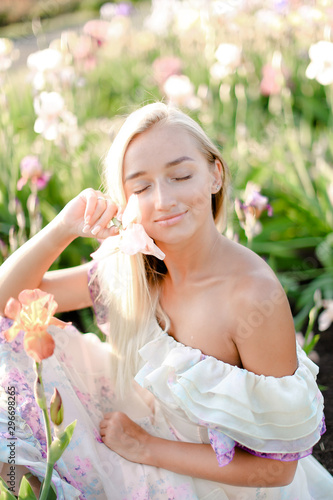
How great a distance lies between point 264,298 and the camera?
48.8 inches

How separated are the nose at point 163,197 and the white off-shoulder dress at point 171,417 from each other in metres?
0.34

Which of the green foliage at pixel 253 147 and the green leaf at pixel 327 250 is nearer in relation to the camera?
the green leaf at pixel 327 250

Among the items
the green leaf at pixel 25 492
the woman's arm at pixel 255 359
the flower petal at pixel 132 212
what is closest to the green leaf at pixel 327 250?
the woman's arm at pixel 255 359

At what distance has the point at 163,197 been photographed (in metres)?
1.26

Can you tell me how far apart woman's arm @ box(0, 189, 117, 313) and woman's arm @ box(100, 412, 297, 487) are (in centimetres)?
40

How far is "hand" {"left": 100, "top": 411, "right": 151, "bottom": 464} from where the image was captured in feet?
4.47

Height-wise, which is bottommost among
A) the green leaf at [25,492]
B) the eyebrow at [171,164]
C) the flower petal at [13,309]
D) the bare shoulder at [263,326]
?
the green leaf at [25,492]

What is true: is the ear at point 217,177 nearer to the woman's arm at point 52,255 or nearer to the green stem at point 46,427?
the woman's arm at point 52,255

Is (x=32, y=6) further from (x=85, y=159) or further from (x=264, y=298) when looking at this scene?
(x=264, y=298)

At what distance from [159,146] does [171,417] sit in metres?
0.66

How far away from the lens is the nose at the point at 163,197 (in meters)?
1.26

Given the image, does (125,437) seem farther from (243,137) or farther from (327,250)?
(243,137)

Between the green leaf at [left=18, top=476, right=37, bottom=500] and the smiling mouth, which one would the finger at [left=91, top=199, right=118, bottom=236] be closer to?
the smiling mouth

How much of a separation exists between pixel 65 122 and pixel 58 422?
2.25 metres
